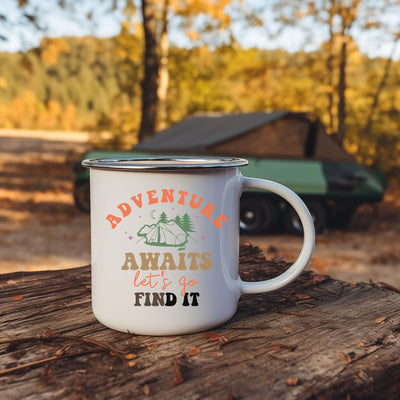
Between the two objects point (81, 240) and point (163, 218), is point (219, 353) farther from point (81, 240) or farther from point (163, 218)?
point (81, 240)

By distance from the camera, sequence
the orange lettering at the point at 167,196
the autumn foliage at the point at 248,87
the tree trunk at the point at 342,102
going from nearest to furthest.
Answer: the orange lettering at the point at 167,196 → the tree trunk at the point at 342,102 → the autumn foliage at the point at 248,87

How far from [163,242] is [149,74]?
10.6m

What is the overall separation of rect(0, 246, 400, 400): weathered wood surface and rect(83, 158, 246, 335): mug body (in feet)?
0.22

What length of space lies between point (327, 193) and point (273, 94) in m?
10.5

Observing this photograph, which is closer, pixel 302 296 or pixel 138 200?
pixel 138 200

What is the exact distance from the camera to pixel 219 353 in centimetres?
110

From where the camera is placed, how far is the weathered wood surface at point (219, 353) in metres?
0.97

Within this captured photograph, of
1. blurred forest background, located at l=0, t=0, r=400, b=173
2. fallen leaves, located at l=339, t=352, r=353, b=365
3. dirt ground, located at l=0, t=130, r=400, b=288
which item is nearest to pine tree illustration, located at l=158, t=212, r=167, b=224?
fallen leaves, located at l=339, t=352, r=353, b=365

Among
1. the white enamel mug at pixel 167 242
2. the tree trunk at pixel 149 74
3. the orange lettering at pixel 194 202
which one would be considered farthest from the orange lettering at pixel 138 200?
the tree trunk at pixel 149 74

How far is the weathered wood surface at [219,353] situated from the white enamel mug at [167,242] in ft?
0.23

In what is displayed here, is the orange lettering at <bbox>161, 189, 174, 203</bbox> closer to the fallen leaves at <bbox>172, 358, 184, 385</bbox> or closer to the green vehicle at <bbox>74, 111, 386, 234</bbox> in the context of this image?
the fallen leaves at <bbox>172, 358, 184, 385</bbox>

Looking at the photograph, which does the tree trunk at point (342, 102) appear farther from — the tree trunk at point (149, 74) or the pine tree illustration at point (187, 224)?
the pine tree illustration at point (187, 224)

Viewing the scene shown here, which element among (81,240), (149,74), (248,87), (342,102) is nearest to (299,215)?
(81,240)

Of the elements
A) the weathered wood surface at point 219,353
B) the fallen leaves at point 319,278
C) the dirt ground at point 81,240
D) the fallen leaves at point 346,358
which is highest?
the fallen leaves at point 346,358
